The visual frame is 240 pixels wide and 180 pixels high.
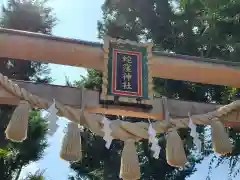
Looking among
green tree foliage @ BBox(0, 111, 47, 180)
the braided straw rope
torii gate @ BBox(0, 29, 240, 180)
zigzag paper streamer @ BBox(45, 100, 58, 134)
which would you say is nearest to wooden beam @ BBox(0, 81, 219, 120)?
torii gate @ BBox(0, 29, 240, 180)

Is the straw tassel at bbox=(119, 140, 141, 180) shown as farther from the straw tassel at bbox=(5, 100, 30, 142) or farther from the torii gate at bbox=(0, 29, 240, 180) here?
the straw tassel at bbox=(5, 100, 30, 142)

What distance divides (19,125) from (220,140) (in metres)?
0.98

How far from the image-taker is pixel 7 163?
16.0ft

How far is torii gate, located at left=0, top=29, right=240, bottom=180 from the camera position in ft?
7.36

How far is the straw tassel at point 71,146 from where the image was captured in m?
2.10

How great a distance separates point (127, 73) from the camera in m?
2.48

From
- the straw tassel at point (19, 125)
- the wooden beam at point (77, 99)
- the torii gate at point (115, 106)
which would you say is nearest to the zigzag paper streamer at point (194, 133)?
the torii gate at point (115, 106)

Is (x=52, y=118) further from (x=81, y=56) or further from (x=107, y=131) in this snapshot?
(x=81, y=56)

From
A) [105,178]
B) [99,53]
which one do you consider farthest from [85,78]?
[99,53]

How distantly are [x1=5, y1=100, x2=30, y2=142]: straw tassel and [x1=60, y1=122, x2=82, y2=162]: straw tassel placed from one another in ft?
0.62

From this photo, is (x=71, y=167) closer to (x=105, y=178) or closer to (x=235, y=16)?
(x=105, y=178)

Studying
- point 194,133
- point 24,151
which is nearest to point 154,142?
point 194,133

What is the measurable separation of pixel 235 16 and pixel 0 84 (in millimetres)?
3631

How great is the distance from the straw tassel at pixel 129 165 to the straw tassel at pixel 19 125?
47 centimetres
